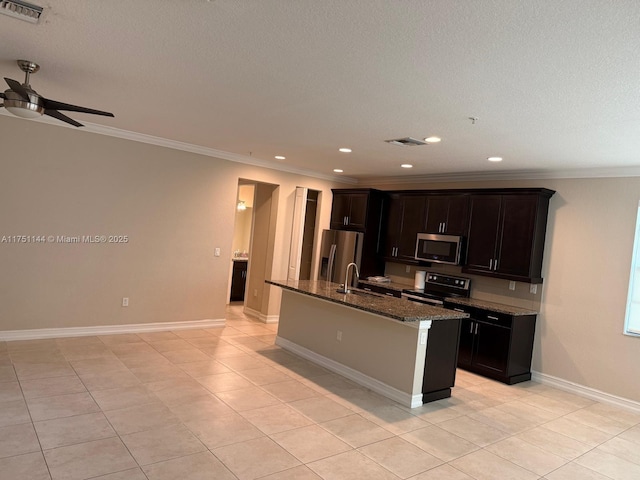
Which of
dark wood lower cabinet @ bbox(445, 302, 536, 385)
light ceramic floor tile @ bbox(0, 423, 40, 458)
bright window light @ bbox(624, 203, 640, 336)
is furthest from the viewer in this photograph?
dark wood lower cabinet @ bbox(445, 302, 536, 385)

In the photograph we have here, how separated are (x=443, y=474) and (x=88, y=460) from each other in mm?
2333

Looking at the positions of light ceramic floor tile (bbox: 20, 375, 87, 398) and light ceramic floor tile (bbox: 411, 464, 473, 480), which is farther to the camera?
light ceramic floor tile (bbox: 20, 375, 87, 398)

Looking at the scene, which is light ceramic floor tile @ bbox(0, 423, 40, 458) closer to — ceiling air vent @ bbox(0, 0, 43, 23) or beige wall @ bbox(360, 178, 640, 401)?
ceiling air vent @ bbox(0, 0, 43, 23)

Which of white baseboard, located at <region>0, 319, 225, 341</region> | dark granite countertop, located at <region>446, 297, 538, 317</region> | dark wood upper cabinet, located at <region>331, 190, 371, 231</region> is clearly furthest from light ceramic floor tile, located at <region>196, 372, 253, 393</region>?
dark wood upper cabinet, located at <region>331, 190, 371, 231</region>

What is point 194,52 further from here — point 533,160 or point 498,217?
point 498,217

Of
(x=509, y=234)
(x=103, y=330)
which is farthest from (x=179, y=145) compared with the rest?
(x=509, y=234)

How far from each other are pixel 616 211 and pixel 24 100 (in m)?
5.67

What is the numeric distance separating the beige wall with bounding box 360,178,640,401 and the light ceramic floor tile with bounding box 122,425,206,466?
14.0ft

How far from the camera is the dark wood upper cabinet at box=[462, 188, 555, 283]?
5277 mm

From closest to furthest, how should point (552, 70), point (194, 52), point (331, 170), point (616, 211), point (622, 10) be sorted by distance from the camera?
1. point (622, 10)
2. point (552, 70)
3. point (194, 52)
4. point (616, 211)
5. point (331, 170)

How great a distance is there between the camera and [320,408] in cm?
395

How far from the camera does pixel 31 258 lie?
5066mm

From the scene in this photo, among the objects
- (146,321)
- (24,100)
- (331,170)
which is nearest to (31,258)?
(146,321)

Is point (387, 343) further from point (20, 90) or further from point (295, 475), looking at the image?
point (20, 90)
